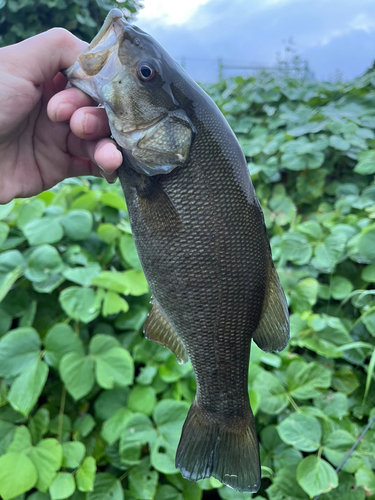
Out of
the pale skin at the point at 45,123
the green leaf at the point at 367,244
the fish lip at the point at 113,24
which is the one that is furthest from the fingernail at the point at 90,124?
the green leaf at the point at 367,244

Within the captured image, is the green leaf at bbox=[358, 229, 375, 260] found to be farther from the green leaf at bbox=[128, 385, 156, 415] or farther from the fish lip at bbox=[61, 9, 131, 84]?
the fish lip at bbox=[61, 9, 131, 84]

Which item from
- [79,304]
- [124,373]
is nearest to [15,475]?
[124,373]

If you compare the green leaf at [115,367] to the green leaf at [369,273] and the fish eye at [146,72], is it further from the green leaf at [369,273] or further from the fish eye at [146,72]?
the green leaf at [369,273]

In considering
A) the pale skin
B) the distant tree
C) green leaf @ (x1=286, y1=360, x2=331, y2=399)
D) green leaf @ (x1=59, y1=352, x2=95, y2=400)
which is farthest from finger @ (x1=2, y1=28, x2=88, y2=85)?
the distant tree

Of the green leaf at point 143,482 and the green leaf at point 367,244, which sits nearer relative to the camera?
the green leaf at point 143,482

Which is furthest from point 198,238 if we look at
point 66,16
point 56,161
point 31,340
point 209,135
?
point 66,16

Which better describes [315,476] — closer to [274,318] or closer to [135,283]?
[274,318]
